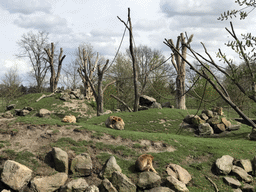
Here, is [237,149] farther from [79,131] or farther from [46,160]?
[46,160]

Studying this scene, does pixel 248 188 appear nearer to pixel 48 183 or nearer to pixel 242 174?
pixel 242 174

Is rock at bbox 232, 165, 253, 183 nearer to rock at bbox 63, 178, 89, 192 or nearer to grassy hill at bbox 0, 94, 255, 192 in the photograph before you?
grassy hill at bbox 0, 94, 255, 192

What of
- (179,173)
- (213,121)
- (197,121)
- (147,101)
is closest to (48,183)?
(179,173)

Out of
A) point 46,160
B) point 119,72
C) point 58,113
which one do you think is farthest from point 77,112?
point 46,160

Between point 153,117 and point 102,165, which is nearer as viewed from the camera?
point 102,165

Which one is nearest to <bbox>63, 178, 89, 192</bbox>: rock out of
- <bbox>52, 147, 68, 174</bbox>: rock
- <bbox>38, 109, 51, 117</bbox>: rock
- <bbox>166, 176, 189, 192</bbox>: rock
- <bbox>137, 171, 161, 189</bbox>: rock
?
<bbox>52, 147, 68, 174</bbox>: rock

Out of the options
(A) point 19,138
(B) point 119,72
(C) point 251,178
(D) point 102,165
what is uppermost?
(B) point 119,72

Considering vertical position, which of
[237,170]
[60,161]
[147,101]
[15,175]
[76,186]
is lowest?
[237,170]

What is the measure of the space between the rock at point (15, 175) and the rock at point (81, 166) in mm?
1067

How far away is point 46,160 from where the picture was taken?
5.95 metres

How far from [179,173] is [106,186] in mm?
1929

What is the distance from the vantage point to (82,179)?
532 centimetres

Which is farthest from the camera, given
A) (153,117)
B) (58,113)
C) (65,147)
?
(58,113)

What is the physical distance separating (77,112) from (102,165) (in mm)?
13289
